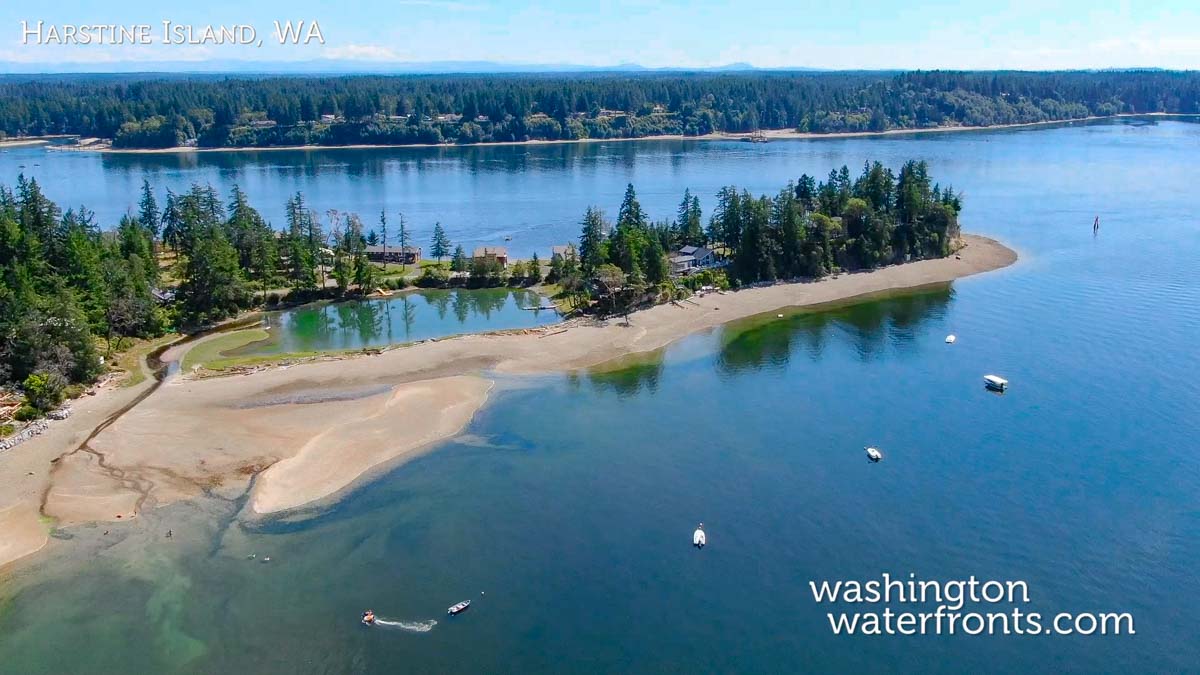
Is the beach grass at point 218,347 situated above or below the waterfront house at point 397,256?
below

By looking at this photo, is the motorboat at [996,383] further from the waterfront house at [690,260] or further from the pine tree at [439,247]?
the pine tree at [439,247]

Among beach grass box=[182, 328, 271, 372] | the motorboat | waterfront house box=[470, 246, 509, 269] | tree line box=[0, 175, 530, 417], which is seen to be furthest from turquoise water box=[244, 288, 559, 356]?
the motorboat

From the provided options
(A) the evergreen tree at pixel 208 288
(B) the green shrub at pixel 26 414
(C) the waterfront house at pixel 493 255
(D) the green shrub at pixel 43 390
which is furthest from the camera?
(C) the waterfront house at pixel 493 255

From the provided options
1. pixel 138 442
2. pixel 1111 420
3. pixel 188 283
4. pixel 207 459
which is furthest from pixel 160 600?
pixel 1111 420

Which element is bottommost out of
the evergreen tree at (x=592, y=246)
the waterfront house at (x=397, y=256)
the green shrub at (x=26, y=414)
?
the green shrub at (x=26, y=414)

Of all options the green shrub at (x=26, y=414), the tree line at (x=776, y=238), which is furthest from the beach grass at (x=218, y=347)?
the tree line at (x=776, y=238)

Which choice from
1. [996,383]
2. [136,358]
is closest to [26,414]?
[136,358]

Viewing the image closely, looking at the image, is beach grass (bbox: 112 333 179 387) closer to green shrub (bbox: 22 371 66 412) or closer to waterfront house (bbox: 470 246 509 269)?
green shrub (bbox: 22 371 66 412)
